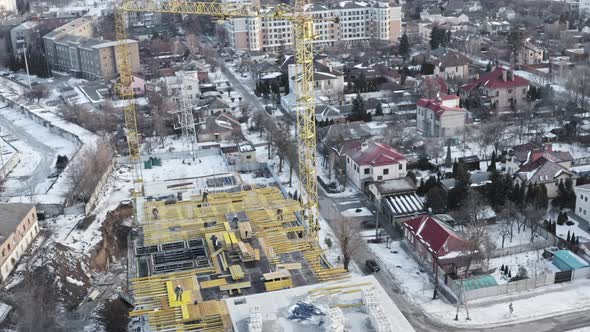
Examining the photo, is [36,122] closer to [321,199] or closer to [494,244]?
[321,199]

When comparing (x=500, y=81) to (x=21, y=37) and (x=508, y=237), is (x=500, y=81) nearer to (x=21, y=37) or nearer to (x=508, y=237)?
(x=508, y=237)

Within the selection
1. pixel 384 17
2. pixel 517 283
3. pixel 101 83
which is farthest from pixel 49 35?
pixel 517 283

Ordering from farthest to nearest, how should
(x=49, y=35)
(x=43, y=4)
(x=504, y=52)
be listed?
(x=43, y=4)
(x=49, y=35)
(x=504, y=52)

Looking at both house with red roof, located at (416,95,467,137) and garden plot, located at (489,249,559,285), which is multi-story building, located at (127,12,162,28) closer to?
house with red roof, located at (416,95,467,137)

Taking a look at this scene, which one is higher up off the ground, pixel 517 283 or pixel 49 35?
pixel 49 35

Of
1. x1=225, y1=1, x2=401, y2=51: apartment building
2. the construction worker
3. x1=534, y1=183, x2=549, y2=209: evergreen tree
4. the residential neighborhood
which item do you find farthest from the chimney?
x1=225, y1=1, x2=401, y2=51: apartment building

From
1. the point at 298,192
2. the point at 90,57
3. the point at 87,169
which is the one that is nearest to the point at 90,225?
the point at 87,169
